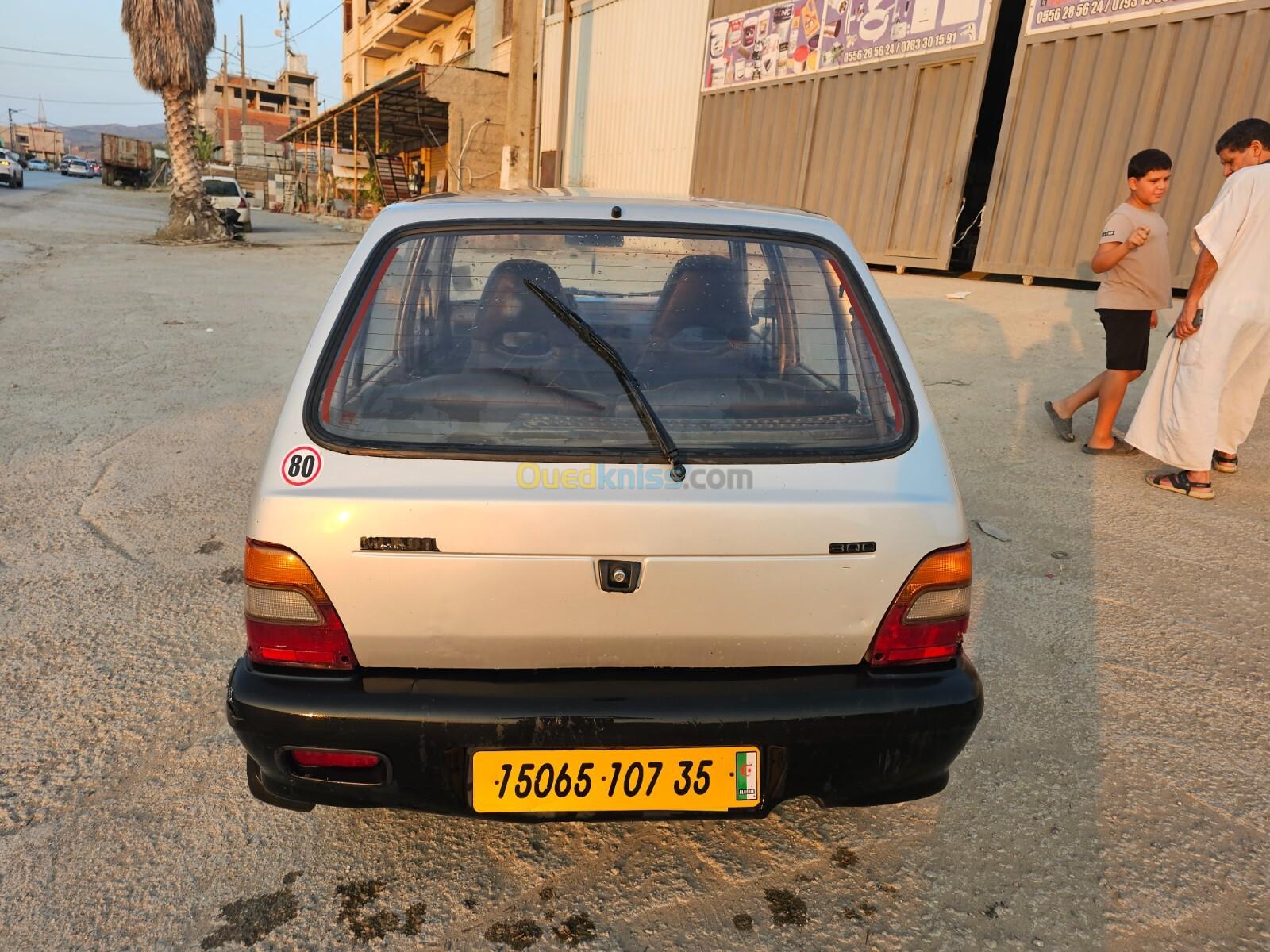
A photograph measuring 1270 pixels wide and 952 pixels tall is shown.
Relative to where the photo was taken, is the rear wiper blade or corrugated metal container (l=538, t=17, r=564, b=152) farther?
corrugated metal container (l=538, t=17, r=564, b=152)

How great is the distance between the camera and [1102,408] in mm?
4926

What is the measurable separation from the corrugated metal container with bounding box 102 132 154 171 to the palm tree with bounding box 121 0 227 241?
43396mm

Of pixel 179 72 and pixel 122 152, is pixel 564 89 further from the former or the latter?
pixel 122 152

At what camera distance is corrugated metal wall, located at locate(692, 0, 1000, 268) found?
923 cm

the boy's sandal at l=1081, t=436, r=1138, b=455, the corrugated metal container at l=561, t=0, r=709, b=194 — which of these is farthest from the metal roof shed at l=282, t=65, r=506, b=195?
the boy's sandal at l=1081, t=436, r=1138, b=455

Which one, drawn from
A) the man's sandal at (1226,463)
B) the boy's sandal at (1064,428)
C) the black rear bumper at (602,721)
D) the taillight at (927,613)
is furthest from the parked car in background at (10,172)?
the taillight at (927,613)

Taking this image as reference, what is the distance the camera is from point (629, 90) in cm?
1467

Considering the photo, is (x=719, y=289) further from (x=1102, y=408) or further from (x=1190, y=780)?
(x=1102, y=408)

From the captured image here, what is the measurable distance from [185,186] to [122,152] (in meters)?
45.6

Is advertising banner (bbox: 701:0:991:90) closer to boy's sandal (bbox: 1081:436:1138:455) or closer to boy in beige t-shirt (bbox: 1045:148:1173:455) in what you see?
boy in beige t-shirt (bbox: 1045:148:1173:455)

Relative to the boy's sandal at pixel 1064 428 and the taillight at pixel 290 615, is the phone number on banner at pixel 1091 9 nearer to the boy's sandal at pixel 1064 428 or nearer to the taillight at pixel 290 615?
the boy's sandal at pixel 1064 428

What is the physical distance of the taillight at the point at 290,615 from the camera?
1.64 metres

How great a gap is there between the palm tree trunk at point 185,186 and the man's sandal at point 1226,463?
58.7 ft

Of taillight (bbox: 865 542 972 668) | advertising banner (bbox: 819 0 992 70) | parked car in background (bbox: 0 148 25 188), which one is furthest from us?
parked car in background (bbox: 0 148 25 188)
